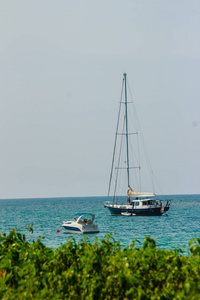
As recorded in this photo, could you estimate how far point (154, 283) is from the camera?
26.0 feet

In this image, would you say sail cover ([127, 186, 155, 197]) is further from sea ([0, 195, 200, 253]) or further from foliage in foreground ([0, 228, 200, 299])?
foliage in foreground ([0, 228, 200, 299])

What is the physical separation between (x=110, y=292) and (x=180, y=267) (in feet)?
5.24

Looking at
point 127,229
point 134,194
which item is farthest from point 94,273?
point 134,194

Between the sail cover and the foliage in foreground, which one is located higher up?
the sail cover

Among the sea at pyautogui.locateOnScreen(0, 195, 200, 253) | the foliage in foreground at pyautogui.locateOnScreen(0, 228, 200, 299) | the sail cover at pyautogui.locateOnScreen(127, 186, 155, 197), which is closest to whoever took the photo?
the foliage in foreground at pyautogui.locateOnScreen(0, 228, 200, 299)

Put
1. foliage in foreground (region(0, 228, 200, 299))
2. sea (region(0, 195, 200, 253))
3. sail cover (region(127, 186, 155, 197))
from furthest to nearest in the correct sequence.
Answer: sail cover (region(127, 186, 155, 197)) < sea (region(0, 195, 200, 253)) < foliage in foreground (region(0, 228, 200, 299))

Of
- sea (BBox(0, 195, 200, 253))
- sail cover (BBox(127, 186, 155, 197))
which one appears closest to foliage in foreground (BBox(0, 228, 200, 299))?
sea (BBox(0, 195, 200, 253))

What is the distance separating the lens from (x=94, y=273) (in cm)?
820

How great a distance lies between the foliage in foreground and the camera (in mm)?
7137

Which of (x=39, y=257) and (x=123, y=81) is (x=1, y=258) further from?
(x=123, y=81)

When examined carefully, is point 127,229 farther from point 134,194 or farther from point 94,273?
point 94,273

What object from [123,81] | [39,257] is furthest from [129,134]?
[39,257]

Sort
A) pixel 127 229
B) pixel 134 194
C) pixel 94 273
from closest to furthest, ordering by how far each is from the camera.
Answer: pixel 94 273, pixel 127 229, pixel 134 194

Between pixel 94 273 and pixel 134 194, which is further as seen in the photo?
pixel 134 194
